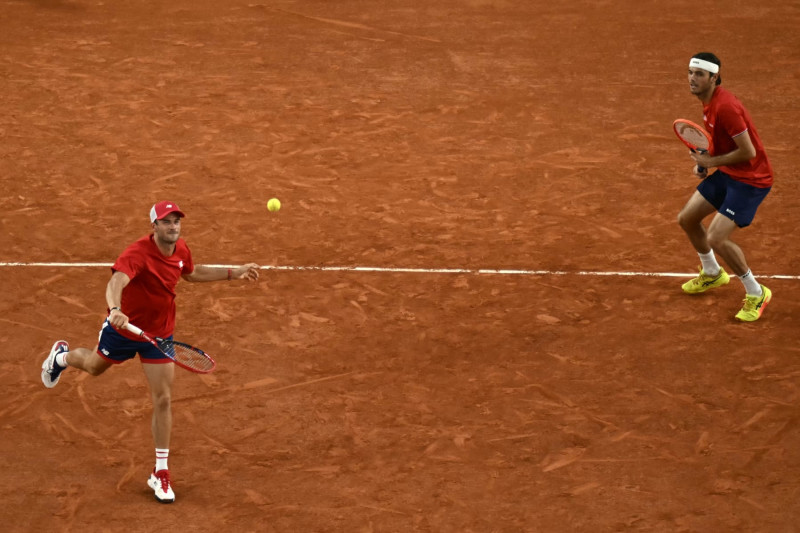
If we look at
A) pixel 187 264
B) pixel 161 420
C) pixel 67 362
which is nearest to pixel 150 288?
pixel 187 264

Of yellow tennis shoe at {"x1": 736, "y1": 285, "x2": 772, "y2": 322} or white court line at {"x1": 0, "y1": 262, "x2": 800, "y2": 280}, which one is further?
white court line at {"x1": 0, "y1": 262, "x2": 800, "y2": 280}

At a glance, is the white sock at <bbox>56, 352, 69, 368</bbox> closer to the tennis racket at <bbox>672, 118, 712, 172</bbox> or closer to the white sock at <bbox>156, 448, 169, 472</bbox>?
the white sock at <bbox>156, 448, 169, 472</bbox>

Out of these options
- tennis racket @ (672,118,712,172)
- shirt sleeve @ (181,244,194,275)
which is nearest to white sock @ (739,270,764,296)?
tennis racket @ (672,118,712,172)

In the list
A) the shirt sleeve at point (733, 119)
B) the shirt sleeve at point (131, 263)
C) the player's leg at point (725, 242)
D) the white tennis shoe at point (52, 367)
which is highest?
the shirt sleeve at point (733, 119)

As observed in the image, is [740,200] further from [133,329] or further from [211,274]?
[133,329]

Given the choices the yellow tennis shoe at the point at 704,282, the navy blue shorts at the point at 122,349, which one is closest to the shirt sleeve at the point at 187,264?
the navy blue shorts at the point at 122,349

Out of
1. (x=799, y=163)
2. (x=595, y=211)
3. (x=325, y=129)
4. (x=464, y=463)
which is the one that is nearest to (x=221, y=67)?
(x=325, y=129)

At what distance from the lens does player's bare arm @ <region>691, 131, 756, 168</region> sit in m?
10.1

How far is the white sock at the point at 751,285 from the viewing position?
10672 mm

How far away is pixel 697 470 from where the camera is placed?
28.3ft

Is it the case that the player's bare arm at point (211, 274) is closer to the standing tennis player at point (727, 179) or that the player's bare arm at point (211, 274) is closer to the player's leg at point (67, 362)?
the player's leg at point (67, 362)

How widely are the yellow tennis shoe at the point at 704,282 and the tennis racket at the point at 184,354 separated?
16.9 feet

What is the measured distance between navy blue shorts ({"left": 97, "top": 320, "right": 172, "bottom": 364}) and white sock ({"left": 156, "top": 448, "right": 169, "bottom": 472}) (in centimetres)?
63

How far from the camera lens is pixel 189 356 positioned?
823 centimetres
